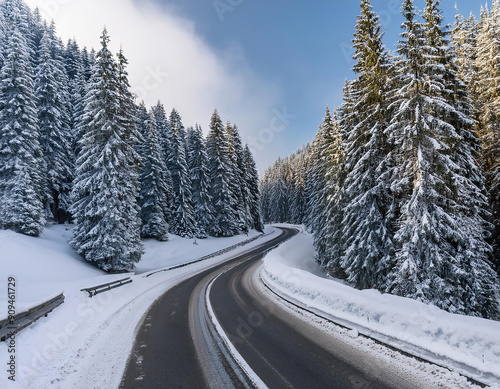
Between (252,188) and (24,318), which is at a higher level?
(252,188)

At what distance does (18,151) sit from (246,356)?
93.4ft

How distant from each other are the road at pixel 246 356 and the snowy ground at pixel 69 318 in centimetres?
65

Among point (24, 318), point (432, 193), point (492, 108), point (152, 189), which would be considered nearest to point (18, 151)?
point (152, 189)

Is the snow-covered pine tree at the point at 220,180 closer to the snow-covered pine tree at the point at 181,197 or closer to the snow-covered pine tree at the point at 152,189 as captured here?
the snow-covered pine tree at the point at 181,197

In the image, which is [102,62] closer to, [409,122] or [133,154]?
[133,154]

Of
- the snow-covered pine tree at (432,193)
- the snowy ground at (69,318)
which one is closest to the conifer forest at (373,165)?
the snow-covered pine tree at (432,193)

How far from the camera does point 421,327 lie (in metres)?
5.70

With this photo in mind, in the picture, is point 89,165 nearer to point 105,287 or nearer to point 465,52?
point 105,287

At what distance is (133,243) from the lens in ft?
75.2

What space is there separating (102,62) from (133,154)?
25.2 feet

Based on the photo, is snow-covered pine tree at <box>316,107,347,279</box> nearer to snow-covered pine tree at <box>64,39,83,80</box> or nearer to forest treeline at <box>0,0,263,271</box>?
forest treeline at <box>0,0,263,271</box>

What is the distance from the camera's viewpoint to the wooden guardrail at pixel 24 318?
685 centimetres

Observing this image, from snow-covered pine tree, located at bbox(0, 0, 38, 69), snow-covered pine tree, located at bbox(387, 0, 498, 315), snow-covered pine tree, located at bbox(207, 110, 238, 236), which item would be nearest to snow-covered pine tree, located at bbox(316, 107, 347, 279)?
snow-covered pine tree, located at bbox(387, 0, 498, 315)

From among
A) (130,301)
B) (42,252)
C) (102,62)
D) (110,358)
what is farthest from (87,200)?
(110,358)
